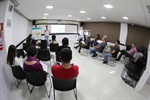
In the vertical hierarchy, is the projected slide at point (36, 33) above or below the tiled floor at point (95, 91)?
above

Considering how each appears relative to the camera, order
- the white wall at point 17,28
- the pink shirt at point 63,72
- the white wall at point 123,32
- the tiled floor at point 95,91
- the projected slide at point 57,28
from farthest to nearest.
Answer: the projected slide at point 57,28, the white wall at point 123,32, the white wall at point 17,28, the tiled floor at point 95,91, the pink shirt at point 63,72

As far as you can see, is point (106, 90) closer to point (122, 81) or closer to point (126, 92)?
point (126, 92)

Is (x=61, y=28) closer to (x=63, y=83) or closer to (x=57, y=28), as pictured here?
(x=57, y=28)

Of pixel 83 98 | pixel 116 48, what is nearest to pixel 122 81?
pixel 83 98

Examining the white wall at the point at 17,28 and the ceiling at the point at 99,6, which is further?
the white wall at the point at 17,28

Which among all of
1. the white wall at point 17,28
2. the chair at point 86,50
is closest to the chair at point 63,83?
the white wall at point 17,28

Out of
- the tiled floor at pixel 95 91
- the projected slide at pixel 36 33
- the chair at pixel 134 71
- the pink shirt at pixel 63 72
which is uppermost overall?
the projected slide at pixel 36 33

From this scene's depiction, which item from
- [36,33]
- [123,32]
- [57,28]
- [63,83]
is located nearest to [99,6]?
[63,83]

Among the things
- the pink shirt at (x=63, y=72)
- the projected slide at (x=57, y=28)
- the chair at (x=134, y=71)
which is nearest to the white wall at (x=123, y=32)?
the chair at (x=134, y=71)

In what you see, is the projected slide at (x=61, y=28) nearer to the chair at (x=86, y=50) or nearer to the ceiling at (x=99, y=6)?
the chair at (x=86, y=50)

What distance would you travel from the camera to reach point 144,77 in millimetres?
2824

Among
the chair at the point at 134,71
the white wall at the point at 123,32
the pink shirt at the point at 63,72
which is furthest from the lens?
the white wall at the point at 123,32

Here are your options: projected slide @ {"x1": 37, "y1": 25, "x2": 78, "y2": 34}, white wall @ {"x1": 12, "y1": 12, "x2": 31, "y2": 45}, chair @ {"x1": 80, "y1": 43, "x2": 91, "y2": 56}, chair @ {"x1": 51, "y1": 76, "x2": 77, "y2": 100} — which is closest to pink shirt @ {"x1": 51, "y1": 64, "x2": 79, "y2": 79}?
chair @ {"x1": 51, "y1": 76, "x2": 77, "y2": 100}

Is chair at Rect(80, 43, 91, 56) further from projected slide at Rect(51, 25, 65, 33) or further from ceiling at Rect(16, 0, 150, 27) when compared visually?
projected slide at Rect(51, 25, 65, 33)
